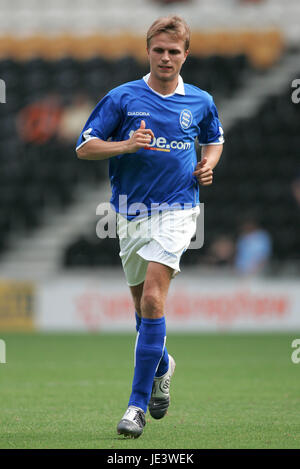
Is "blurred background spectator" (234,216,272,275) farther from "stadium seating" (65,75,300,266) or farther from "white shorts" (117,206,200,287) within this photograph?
"white shorts" (117,206,200,287)

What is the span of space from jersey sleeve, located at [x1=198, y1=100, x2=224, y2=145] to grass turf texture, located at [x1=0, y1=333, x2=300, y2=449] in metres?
1.66

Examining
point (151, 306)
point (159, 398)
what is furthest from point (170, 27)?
point (159, 398)

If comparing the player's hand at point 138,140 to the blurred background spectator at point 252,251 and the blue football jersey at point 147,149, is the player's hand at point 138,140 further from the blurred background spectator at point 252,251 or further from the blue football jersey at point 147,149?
the blurred background spectator at point 252,251

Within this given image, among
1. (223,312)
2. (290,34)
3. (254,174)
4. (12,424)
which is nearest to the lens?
(12,424)

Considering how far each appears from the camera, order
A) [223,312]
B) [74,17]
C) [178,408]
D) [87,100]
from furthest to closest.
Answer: [74,17]
[87,100]
[223,312]
[178,408]

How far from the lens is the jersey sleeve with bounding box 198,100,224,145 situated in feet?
17.7

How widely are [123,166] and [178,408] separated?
1.67 m

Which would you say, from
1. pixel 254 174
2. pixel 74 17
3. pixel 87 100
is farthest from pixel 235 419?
pixel 74 17

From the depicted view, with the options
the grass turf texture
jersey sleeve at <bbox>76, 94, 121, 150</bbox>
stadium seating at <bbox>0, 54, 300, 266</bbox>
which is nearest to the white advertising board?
stadium seating at <bbox>0, 54, 300, 266</bbox>

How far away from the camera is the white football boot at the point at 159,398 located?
5070 mm

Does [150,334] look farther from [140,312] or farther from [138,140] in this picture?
[138,140]

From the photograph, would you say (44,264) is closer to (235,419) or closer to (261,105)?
(261,105)

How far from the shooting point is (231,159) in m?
16.9

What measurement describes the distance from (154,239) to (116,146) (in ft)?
1.82
